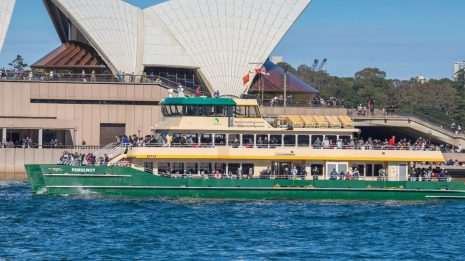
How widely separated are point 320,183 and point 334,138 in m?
3.48

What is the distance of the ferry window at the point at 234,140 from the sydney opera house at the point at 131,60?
990 inches

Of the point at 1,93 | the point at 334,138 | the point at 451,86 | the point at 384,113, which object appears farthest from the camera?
the point at 451,86

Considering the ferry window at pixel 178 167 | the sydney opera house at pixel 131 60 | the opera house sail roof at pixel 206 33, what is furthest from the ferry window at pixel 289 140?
the opera house sail roof at pixel 206 33

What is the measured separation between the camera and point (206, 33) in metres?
93.0

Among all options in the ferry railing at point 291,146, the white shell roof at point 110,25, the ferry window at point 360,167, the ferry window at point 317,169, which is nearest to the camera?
the ferry railing at point 291,146

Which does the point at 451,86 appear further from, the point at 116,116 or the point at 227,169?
the point at 227,169

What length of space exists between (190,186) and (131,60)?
1368 inches

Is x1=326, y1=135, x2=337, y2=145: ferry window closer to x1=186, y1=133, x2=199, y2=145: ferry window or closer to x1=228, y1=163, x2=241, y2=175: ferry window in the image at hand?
x1=228, y1=163, x2=241, y2=175: ferry window

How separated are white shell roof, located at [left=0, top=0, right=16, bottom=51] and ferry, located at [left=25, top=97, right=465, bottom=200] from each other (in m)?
28.6

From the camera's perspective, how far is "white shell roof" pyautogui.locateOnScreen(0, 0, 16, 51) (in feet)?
287

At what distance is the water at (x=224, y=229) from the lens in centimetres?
4159

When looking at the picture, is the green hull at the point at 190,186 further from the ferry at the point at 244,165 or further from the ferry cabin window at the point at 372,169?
the ferry cabin window at the point at 372,169

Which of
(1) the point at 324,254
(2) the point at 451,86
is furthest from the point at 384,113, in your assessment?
(2) the point at 451,86

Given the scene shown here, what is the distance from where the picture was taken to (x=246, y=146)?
59.9 meters
